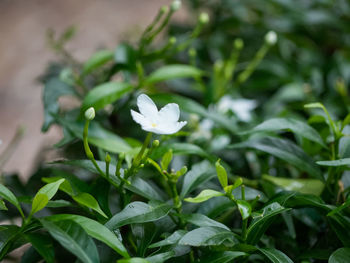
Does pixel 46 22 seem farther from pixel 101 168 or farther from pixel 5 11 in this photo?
pixel 101 168

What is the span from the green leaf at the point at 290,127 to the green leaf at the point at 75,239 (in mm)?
270

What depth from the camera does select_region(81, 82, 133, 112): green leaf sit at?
626mm

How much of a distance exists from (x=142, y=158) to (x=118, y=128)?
0.35 metres

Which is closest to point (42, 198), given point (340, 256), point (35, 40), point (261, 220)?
point (261, 220)

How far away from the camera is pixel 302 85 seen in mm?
1053

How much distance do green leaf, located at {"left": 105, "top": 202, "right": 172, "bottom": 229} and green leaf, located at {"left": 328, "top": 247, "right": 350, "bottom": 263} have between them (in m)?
0.20

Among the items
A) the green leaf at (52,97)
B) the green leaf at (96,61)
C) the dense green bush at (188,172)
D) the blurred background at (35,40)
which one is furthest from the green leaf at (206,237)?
the blurred background at (35,40)

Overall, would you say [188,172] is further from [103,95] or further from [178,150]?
[103,95]

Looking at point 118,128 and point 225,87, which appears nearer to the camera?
point 118,128

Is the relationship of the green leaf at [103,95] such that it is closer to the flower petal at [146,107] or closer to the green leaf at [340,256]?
the flower petal at [146,107]

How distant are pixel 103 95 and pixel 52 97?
0.11 meters

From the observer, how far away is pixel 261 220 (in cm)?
46

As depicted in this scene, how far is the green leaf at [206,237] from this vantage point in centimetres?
43

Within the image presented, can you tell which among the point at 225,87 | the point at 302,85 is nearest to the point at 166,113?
the point at 225,87
